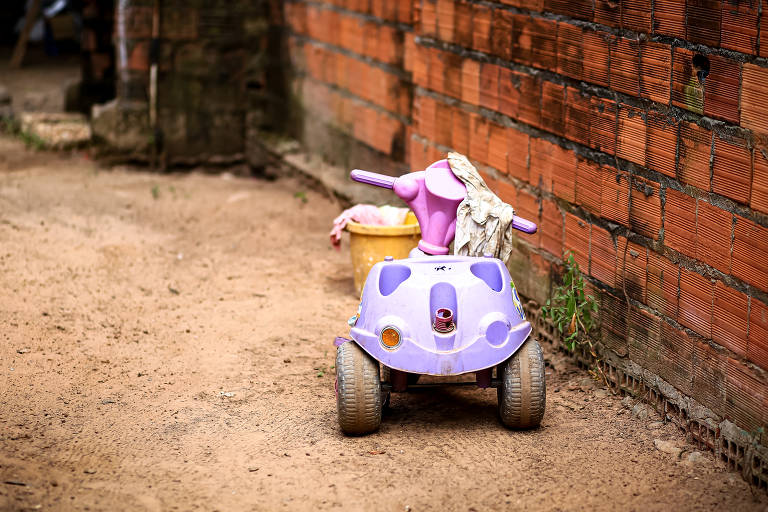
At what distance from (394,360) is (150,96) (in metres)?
5.40

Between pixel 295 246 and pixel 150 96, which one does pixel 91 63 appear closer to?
pixel 150 96

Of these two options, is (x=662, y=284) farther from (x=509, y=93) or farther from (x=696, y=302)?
(x=509, y=93)

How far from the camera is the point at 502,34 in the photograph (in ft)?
15.6

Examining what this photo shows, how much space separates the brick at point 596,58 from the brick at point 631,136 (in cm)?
20

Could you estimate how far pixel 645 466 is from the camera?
352 cm

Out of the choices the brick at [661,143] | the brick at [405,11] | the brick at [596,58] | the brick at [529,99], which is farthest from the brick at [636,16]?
the brick at [405,11]

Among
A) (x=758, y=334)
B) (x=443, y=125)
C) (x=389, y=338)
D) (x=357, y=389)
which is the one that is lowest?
(x=357, y=389)

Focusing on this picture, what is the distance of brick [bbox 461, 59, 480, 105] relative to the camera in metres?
5.04

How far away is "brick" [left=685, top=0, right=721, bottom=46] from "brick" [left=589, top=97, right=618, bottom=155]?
0.55 meters

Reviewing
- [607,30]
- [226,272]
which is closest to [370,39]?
[226,272]

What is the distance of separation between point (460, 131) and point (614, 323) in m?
1.62

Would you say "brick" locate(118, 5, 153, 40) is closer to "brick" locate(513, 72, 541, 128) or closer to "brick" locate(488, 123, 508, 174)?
"brick" locate(488, 123, 508, 174)

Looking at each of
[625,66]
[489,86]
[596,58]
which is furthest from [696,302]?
[489,86]

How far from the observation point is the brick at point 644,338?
12.6 ft
